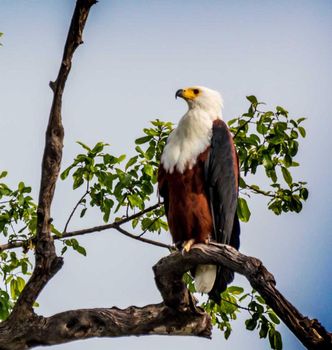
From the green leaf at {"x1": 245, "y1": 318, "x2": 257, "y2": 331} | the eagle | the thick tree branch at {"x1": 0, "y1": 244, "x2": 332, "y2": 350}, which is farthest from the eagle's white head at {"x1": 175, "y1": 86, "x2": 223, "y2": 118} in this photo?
the green leaf at {"x1": 245, "y1": 318, "x2": 257, "y2": 331}

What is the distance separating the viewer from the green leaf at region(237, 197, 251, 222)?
7677mm

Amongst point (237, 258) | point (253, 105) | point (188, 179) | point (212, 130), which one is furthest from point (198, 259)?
point (253, 105)

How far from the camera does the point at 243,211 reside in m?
7.68

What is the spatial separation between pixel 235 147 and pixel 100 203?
4.43 ft

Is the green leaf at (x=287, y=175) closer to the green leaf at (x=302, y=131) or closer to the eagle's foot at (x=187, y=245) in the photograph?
the green leaf at (x=302, y=131)

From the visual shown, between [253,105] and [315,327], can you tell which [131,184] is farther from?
[315,327]

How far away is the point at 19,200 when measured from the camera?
25.0ft

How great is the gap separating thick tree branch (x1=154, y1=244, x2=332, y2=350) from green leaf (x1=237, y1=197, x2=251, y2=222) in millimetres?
1291

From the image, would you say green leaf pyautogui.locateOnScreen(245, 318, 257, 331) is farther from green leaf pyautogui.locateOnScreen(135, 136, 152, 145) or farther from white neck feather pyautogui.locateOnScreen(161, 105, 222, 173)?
green leaf pyautogui.locateOnScreen(135, 136, 152, 145)

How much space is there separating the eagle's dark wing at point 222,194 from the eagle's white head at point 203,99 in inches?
19.5

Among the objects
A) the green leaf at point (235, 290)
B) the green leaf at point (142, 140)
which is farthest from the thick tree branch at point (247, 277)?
the green leaf at point (142, 140)

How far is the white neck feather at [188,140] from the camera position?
7.07m

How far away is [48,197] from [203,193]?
1.42 meters

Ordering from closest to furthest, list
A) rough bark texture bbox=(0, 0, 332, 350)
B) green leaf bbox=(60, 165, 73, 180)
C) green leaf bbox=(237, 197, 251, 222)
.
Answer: rough bark texture bbox=(0, 0, 332, 350) < green leaf bbox=(60, 165, 73, 180) < green leaf bbox=(237, 197, 251, 222)
